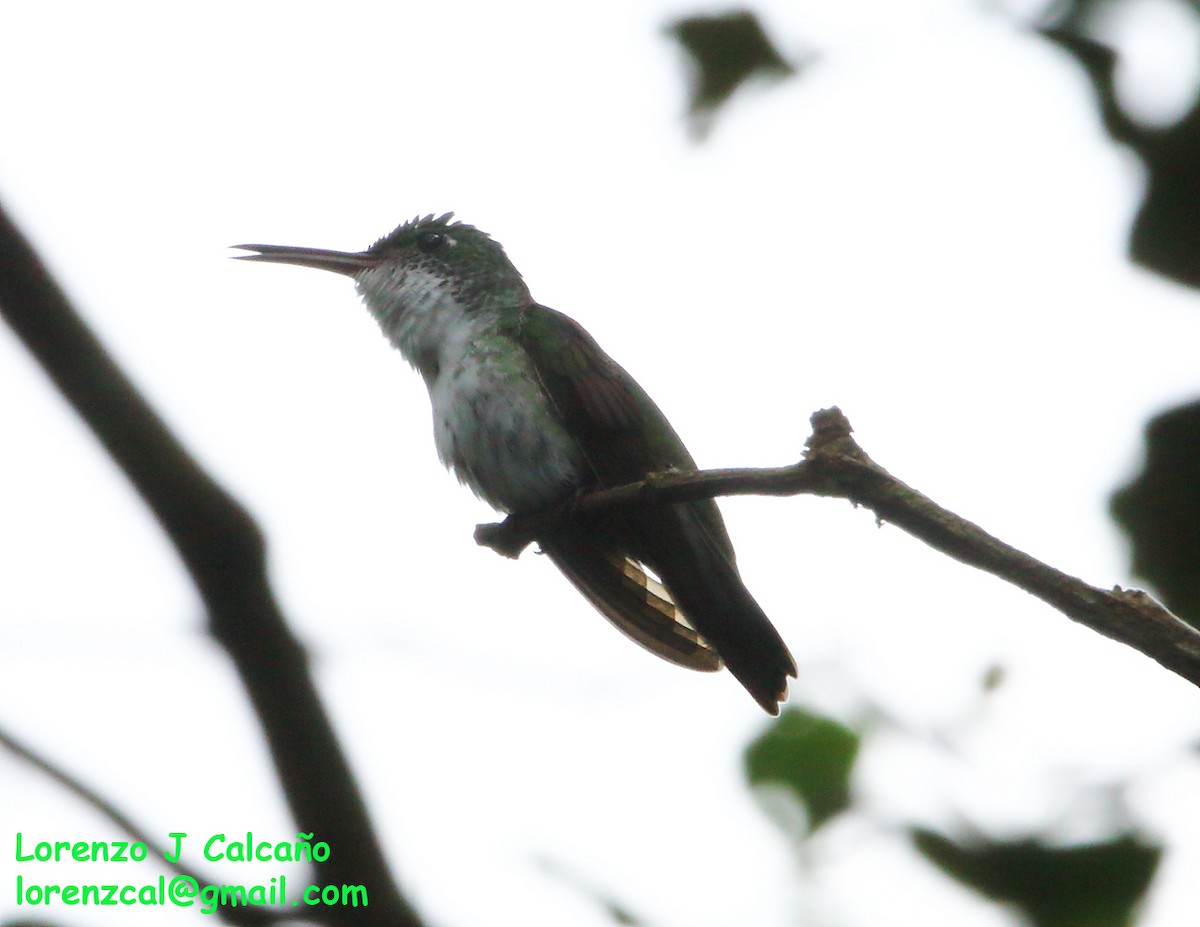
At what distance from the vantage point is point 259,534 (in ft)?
4.62

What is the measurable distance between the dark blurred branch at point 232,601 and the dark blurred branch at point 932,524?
154cm

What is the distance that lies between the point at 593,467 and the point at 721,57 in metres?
2.70

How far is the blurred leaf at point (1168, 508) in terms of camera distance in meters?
1.97

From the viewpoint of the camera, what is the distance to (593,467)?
5.37 m

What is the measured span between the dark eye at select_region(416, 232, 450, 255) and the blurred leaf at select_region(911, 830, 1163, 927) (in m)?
5.27

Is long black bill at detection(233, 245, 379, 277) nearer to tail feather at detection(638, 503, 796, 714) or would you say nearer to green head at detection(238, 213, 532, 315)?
green head at detection(238, 213, 532, 315)

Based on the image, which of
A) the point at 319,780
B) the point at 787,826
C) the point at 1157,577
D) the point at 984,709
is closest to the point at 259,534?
the point at 319,780

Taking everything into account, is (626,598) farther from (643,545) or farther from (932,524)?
(932,524)

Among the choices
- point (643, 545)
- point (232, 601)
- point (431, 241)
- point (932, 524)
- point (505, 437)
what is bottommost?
point (232, 601)

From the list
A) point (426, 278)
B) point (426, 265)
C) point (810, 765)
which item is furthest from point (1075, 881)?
point (426, 265)

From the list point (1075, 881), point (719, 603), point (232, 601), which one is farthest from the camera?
point (719, 603)

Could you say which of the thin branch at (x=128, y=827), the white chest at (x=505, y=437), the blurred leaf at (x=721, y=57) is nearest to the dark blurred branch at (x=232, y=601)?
the thin branch at (x=128, y=827)

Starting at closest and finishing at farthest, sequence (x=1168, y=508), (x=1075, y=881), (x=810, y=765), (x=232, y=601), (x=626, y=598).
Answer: (x=232, y=601) < (x=1168, y=508) < (x=1075, y=881) < (x=810, y=765) < (x=626, y=598)

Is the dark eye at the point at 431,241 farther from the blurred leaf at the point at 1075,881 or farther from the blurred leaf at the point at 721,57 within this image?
the blurred leaf at the point at 1075,881
